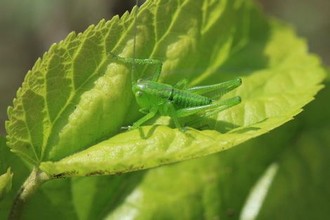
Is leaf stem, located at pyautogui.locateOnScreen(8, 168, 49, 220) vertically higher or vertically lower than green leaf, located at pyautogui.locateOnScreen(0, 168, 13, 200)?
lower

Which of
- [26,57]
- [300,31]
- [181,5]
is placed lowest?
[300,31]

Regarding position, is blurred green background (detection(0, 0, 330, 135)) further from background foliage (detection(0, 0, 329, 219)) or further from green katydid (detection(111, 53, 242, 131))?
background foliage (detection(0, 0, 329, 219))

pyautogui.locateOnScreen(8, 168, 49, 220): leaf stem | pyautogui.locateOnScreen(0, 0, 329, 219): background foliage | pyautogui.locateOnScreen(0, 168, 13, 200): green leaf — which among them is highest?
pyautogui.locateOnScreen(0, 168, 13, 200): green leaf

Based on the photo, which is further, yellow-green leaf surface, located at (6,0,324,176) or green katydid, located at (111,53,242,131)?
green katydid, located at (111,53,242,131)

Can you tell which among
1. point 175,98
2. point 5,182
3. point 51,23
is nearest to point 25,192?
point 5,182

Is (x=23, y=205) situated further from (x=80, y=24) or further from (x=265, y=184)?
(x=80, y=24)

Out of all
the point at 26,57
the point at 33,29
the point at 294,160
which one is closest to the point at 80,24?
the point at 33,29

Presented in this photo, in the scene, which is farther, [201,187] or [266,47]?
[266,47]

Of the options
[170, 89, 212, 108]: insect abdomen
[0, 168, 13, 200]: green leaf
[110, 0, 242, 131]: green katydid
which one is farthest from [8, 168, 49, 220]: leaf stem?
[170, 89, 212, 108]: insect abdomen
